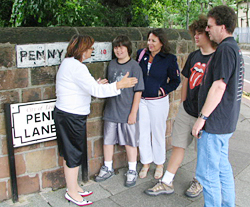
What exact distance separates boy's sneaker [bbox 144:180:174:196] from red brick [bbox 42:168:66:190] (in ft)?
3.12

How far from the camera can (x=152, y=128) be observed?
12.3 feet

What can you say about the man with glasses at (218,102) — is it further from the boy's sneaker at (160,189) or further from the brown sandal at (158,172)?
the brown sandal at (158,172)

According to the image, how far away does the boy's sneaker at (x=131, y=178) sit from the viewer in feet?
11.6

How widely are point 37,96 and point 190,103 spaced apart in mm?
1576

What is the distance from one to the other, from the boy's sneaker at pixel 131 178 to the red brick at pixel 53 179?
0.73 m

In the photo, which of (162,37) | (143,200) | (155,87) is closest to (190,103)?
(155,87)

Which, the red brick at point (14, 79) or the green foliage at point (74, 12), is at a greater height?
the green foliage at point (74, 12)

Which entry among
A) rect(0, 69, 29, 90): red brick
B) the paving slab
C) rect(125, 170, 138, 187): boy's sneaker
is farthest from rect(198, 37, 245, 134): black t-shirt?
rect(0, 69, 29, 90): red brick

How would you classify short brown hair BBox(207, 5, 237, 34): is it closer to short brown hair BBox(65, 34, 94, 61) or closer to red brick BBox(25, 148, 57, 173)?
short brown hair BBox(65, 34, 94, 61)

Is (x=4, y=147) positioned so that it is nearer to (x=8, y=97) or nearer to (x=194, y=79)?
(x=8, y=97)

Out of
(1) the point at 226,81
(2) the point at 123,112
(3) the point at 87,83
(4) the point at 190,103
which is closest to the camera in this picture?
(1) the point at 226,81

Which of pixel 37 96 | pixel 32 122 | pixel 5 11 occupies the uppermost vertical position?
pixel 5 11

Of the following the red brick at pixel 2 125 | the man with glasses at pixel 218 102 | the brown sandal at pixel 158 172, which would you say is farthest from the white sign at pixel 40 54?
the brown sandal at pixel 158 172

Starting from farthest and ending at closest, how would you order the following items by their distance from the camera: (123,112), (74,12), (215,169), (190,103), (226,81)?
(74,12) < (123,112) < (190,103) < (215,169) < (226,81)
